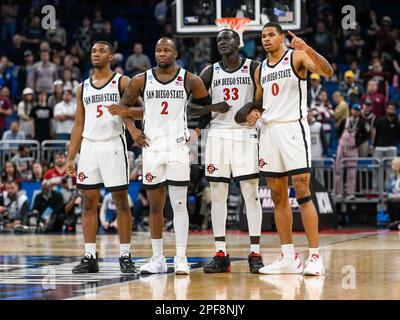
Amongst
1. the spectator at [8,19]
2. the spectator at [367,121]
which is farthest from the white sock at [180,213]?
the spectator at [8,19]

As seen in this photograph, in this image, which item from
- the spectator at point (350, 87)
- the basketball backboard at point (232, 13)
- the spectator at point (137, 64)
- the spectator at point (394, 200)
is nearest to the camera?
the basketball backboard at point (232, 13)

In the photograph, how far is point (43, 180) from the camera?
2081cm

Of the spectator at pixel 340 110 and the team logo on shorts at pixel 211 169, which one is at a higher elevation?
the spectator at pixel 340 110

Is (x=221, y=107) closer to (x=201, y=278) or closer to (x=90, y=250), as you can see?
(x=201, y=278)

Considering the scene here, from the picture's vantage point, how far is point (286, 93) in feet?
34.0

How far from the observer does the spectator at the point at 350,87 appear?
2323 cm

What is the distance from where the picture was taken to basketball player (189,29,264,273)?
10844 mm

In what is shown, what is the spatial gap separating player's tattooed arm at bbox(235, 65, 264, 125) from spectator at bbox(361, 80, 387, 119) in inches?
481

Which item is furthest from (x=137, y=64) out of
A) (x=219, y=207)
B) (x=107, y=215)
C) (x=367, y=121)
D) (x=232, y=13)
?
(x=219, y=207)

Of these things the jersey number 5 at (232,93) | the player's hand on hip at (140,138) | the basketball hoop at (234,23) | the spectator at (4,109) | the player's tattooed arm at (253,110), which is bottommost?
the player's hand on hip at (140,138)

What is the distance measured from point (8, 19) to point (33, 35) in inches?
73.6

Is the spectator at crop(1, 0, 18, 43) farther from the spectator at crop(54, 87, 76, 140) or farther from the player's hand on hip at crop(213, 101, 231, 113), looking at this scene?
the player's hand on hip at crop(213, 101, 231, 113)

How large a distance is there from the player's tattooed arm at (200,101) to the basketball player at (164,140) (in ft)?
0.04

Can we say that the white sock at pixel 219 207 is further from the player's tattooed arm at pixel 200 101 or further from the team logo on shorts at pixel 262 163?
the player's tattooed arm at pixel 200 101
